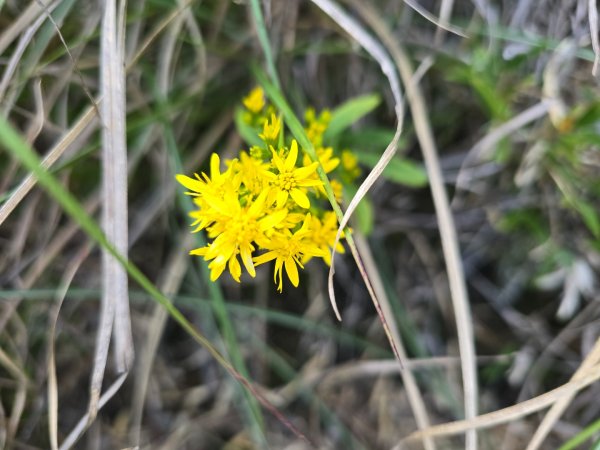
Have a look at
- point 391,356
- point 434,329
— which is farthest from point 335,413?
point 434,329

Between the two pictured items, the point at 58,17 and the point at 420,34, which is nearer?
the point at 58,17

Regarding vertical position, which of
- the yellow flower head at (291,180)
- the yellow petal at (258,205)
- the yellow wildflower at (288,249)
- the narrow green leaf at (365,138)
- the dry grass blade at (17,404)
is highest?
the narrow green leaf at (365,138)

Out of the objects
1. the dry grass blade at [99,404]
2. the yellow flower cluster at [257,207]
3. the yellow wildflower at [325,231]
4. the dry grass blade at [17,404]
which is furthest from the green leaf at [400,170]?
the dry grass blade at [17,404]

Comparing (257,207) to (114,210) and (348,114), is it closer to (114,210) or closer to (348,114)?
(114,210)

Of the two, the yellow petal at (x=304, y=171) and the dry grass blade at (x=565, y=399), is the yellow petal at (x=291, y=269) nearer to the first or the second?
the yellow petal at (x=304, y=171)

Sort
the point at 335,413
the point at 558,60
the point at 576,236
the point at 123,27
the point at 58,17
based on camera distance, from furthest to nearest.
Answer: the point at 335,413 < the point at 576,236 < the point at 558,60 < the point at 58,17 < the point at 123,27

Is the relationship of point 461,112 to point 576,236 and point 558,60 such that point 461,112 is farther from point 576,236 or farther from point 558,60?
point 576,236

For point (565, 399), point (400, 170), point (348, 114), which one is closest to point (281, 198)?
point (348, 114)
